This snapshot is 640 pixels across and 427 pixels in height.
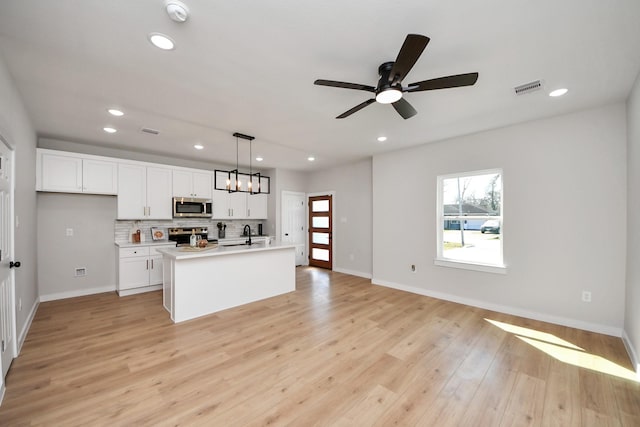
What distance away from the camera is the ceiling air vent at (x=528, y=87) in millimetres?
2484

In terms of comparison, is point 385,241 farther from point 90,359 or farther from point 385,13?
point 90,359

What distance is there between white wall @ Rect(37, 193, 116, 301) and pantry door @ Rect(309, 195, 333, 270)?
4.39 metres

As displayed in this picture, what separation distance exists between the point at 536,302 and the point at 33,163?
23.9ft

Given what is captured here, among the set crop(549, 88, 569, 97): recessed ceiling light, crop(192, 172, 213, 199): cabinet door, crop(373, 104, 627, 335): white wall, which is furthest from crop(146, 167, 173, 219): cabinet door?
crop(549, 88, 569, 97): recessed ceiling light

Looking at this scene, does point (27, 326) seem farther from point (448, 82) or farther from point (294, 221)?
point (448, 82)

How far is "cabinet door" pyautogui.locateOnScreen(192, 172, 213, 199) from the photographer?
18.2ft

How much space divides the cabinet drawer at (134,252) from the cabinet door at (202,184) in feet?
4.75

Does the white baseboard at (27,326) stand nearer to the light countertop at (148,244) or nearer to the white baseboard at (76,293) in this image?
the white baseboard at (76,293)

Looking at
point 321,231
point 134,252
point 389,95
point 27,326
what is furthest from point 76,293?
point 389,95

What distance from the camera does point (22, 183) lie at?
301 cm

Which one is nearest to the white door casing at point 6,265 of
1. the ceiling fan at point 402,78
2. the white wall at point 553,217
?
the ceiling fan at point 402,78

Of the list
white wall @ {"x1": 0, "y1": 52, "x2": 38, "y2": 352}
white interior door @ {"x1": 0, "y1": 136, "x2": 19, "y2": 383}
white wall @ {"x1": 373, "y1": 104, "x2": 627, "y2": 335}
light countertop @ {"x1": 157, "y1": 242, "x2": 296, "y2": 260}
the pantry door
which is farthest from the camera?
the pantry door

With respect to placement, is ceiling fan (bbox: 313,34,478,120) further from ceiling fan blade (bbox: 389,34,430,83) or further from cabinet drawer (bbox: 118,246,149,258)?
cabinet drawer (bbox: 118,246,149,258)

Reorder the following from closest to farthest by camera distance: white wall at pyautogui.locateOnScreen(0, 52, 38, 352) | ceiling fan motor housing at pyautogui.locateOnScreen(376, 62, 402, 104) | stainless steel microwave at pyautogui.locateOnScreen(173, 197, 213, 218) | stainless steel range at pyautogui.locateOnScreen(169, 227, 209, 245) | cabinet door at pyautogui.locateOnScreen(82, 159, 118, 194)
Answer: ceiling fan motor housing at pyautogui.locateOnScreen(376, 62, 402, 104), white wall at pyautogui.locateOnScreen(0, 52, 38, 352), cabinet door at pyautogui.locateOnScreen(82, 159, 118, 194), stainless steel microwave at pyautogui.locateOnScreen(173, 197, 213, 218), stainless steel range at pyautogui.locateOnScreen(169, 227, 209, 245)
